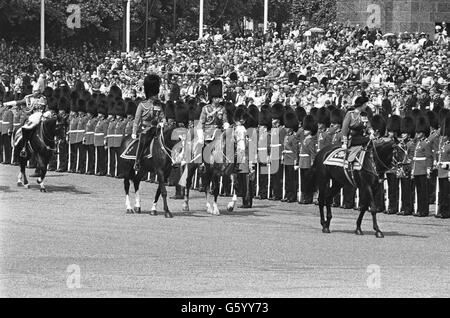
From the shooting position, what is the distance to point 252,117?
31.2m

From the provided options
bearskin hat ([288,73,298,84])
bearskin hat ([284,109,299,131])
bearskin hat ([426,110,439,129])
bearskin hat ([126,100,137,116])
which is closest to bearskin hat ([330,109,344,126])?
bearskin hat ([284,109,299,131])

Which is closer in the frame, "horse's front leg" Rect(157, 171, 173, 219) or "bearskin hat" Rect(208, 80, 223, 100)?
"horse's front leg" Rect(157, 171, 173, 219)

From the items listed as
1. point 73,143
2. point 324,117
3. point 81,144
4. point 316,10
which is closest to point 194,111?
point 324,117

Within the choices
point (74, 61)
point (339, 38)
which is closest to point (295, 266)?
point (339, 38)

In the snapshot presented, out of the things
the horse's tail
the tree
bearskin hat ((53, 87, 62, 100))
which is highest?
the tree

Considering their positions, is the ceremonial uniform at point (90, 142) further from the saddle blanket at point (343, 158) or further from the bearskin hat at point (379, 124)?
the saddle blanket at point (343, 158)

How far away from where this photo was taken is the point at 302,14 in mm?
77125

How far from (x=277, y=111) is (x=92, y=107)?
6575 millimetres

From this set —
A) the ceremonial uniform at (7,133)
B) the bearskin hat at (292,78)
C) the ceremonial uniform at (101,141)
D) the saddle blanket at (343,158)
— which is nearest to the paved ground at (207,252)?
the saddle blanket at (343,158)

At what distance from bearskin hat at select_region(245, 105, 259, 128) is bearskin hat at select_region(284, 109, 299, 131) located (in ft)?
2.22

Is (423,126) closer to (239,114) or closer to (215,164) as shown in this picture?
(239,114)

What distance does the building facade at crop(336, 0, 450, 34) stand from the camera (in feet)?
156

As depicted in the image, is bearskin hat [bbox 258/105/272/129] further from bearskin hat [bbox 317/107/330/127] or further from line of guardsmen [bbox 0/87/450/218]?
bearskin hat [bbox 317/107/330/127]
